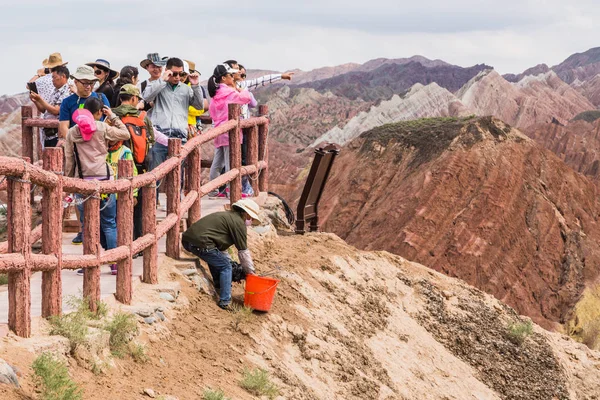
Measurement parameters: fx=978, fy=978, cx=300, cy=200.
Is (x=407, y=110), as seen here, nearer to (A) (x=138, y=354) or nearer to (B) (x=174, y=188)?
(B) (x=174, y=188)

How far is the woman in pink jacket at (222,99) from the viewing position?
44.1 ft

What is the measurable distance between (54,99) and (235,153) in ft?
8.21

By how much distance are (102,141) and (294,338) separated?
2.90 meters

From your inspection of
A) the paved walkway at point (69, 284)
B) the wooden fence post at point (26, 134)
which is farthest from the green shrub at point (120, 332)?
the wooden fence post at point (26, 134)

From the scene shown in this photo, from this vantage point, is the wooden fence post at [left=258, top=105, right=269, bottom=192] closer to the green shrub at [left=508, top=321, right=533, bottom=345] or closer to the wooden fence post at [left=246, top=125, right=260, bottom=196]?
the wooden fence post at [left=246, top=125, right=260, bottom=196]

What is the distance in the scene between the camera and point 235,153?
1312 centimetres

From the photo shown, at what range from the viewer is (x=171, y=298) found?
9.68 metres

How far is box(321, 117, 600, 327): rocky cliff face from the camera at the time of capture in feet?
131

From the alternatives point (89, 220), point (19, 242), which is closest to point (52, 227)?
point (19, 242)

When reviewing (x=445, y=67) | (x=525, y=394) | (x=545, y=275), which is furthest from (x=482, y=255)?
(x=445, y=67)

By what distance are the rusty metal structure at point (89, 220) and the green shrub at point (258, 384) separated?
1398 mm

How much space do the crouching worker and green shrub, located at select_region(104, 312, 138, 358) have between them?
77.2 inches

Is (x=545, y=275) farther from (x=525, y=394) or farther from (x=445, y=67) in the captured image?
(x=445, y=67)

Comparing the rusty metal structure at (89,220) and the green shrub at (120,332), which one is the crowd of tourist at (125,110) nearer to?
the rusty metal structure at (89,220)
